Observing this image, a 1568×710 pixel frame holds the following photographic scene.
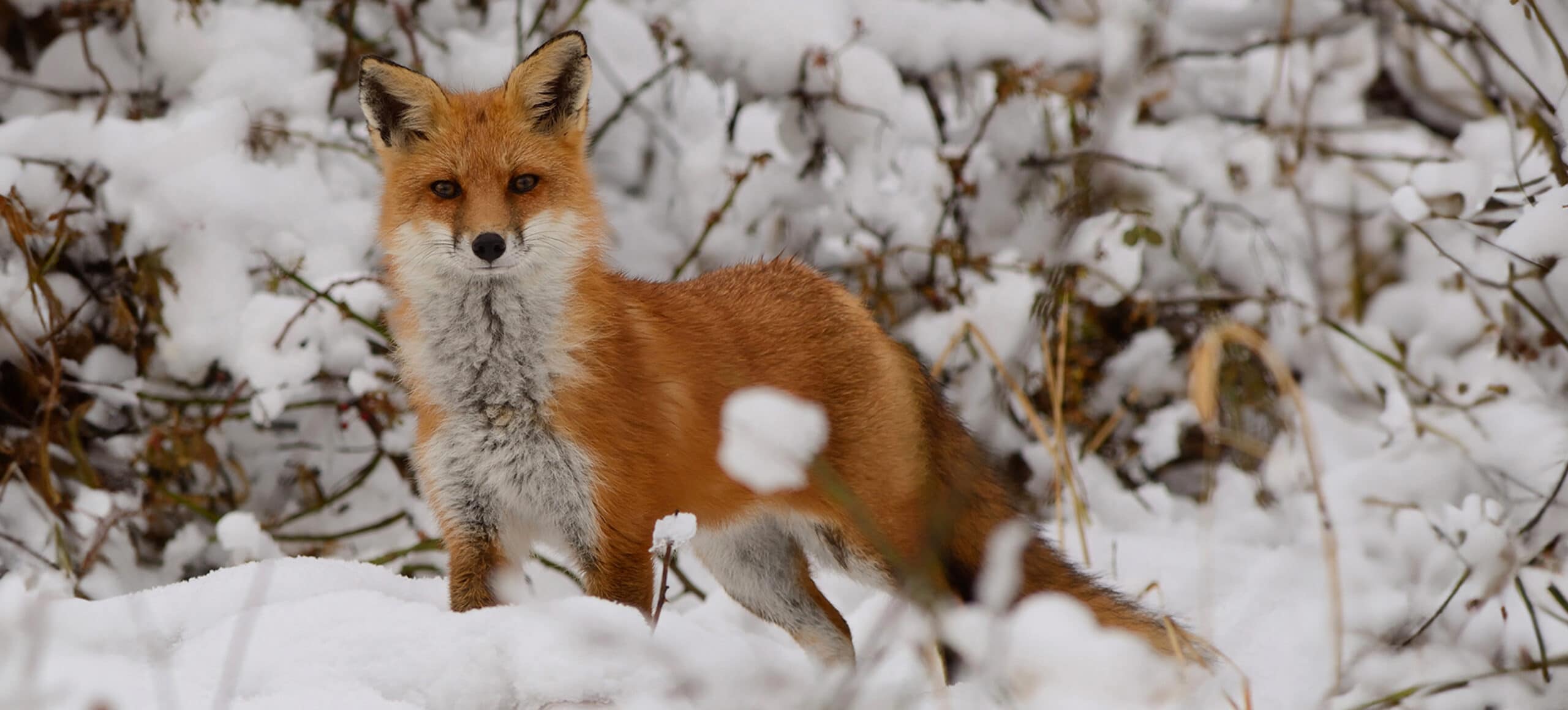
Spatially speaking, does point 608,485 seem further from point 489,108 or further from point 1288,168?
point 1288,168

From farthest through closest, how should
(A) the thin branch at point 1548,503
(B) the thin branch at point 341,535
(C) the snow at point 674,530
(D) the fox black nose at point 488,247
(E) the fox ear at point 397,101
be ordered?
(B) the thin branch at point 341,535 < (E) the fox ear at point 397,101 < (D) the fox black nose at point 488,247 < (A) the thin branch at point 1548,503 < (C) the snow at point 674,530

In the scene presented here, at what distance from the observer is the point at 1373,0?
19.4 feet

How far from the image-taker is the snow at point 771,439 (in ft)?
5.50

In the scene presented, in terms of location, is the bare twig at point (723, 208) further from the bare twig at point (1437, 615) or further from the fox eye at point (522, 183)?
the bare twig at point (1437, 615)

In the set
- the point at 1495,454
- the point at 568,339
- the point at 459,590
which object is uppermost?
the point at 568,339

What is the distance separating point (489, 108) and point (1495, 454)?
3.23m

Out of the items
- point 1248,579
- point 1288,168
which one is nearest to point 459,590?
point 1248,579

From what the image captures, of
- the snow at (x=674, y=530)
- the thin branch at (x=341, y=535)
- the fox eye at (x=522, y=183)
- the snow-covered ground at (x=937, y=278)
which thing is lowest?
the thin branch at (x=341, y=535)

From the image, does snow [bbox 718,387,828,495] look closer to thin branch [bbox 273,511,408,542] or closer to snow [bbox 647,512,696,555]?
snow [bbox 647,512,696,555]

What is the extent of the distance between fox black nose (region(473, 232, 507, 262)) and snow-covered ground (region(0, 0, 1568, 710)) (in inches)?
29.7

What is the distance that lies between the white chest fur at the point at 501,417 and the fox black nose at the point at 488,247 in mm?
191

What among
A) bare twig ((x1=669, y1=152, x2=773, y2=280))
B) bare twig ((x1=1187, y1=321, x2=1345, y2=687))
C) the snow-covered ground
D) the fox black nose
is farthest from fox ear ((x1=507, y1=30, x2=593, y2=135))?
bare twig ((x1=1187, y1=321, x2=1345, y2=687))

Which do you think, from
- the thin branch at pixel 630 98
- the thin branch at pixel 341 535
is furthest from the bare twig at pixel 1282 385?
the thin branch at pixel 341 535

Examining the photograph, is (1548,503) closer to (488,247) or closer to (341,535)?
(488,247)
